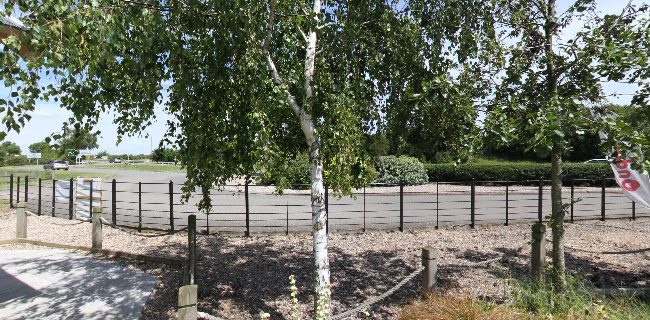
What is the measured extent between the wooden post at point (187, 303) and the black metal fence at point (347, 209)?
3.50m

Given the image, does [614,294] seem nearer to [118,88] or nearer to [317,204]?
[317,204]

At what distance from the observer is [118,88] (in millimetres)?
3781

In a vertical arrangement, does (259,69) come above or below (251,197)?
above

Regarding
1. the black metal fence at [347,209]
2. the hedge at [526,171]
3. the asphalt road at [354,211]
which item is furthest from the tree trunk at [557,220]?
the hedge at [526,171]

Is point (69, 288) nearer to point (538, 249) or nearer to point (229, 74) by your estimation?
point (229, 74)

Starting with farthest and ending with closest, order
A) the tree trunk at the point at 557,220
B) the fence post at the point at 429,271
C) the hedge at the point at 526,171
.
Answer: the hedge at the point at 526,171
the tree trunk at the point at 557,220
the fence post at the point at 429,271

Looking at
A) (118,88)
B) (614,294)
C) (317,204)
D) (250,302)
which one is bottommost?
(250,302)

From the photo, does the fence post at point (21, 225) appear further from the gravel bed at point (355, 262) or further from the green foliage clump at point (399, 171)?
the green foliage clump at point (399, 171)

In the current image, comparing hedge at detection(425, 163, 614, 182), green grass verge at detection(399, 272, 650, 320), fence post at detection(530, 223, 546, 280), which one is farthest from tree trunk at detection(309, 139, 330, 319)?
hedge at detection(425, 163, 614, 182)

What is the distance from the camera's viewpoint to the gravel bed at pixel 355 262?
490cm

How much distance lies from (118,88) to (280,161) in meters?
1.80

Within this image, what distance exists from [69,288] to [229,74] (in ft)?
13.3

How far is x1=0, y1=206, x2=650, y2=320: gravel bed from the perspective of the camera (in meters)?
4.90

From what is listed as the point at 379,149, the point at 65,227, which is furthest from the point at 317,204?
the point at 65,227
